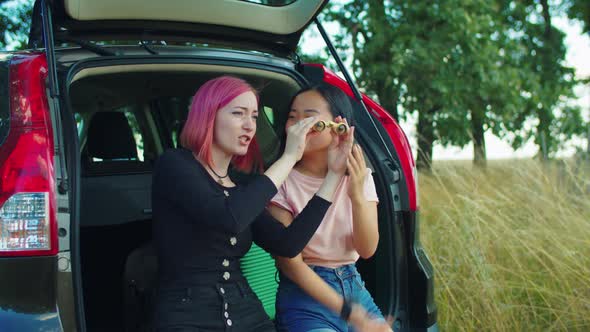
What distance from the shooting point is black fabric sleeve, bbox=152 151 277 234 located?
1.69m

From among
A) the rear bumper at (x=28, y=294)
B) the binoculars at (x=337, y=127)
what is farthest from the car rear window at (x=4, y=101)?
the binoculars at (x=337, y=127)

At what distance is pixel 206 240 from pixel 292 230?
0.27 metres

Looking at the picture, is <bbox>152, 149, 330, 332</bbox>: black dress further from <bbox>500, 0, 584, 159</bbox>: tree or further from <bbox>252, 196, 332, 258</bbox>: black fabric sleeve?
<bbox>500, 0, 584, 159</bbox>: tree

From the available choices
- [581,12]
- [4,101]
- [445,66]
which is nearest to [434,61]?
[445,66]

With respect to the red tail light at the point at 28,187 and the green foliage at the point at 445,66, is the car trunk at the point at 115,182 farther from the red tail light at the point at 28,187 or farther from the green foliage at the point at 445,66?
the green foliage at the point at 445,66

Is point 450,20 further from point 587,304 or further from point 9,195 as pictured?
point 9,195

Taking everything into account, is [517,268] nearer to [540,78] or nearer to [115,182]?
[115,182]

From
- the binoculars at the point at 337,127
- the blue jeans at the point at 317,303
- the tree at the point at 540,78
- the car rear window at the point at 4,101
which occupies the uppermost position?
the tree at the point at 540,78

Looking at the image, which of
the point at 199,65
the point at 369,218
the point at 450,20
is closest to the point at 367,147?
the point at 369,218

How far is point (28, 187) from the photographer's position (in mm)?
1587

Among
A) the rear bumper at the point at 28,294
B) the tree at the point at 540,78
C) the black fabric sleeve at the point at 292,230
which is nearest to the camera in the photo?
the rear bumper at the point at 28,294

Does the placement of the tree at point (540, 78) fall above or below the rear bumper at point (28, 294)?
above

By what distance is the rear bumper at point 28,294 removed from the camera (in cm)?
156

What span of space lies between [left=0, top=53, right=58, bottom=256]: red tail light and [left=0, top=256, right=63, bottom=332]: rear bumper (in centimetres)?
3
